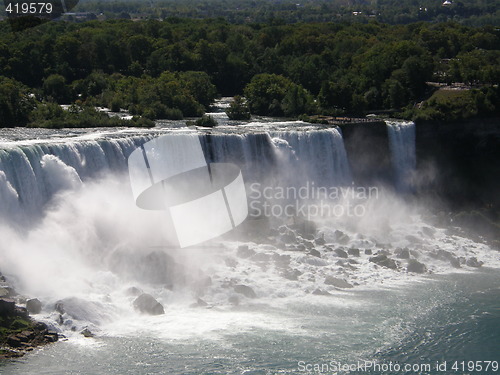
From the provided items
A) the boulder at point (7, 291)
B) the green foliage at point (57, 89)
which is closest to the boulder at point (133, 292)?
the boulder at point (7, 291)

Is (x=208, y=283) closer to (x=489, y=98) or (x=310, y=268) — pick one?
(x=310, y=268)

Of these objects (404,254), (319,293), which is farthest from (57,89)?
(319,293)

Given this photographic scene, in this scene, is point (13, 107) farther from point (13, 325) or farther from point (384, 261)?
point (384, 261)

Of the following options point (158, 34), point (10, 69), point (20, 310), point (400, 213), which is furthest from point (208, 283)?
point (158, 34)

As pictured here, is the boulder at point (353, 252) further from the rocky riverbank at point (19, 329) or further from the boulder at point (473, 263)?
the rocky riverbank at point (19, 329)

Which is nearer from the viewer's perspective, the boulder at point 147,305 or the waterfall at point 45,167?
the boulder at point 147,305

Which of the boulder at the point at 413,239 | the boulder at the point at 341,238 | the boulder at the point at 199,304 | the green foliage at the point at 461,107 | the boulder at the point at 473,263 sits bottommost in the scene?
the boulder at the point at 473,263

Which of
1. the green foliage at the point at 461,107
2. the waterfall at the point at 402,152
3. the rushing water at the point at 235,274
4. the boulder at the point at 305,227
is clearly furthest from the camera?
the green foliage at the point at 461,107

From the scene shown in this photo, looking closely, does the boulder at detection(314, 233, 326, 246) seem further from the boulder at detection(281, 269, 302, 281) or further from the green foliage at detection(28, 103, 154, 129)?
the green foliage at detection(28, 103, 154, 129)
